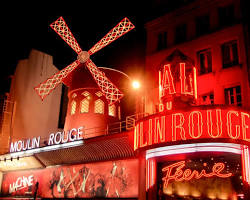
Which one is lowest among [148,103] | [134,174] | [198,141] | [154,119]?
[134,174]

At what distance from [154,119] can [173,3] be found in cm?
540

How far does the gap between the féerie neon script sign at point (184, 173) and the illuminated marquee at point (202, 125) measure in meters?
1.46

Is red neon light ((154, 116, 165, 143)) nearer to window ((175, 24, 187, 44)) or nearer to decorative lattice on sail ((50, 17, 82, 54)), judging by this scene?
window ((175, 24, 187, 44))

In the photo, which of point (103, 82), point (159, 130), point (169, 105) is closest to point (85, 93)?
point (103, 82)

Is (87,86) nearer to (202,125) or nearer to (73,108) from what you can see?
(73,108)

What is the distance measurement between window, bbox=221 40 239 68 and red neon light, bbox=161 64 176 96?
200cm

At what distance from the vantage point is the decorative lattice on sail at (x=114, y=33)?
47.6 feet

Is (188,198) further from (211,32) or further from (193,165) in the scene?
(211,32)

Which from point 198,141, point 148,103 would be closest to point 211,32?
point 148,103

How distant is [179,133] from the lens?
27.8 ft

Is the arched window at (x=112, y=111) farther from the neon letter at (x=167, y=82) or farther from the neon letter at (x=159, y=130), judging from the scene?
the neon letter at (x=159, y=130)

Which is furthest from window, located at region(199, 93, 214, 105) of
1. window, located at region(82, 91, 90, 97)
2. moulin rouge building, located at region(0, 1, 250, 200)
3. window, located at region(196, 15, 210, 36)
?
window, located at region(82, 91, 90, 97)

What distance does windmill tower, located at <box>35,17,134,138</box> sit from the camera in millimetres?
14566

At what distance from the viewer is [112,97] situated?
13820 mm
